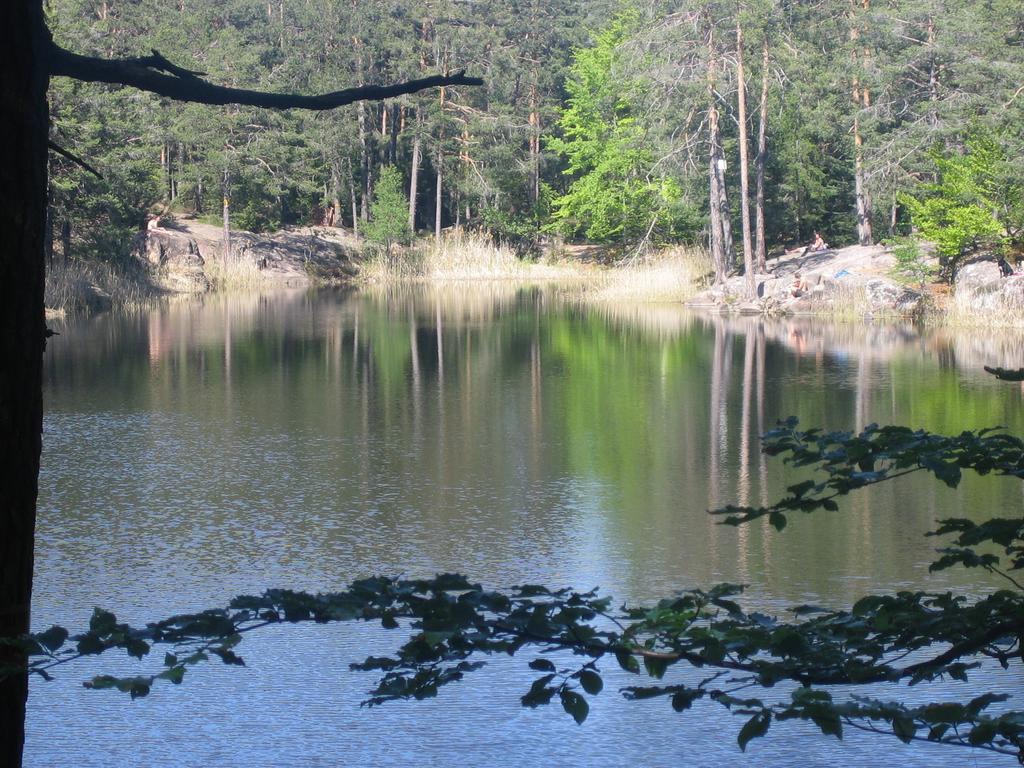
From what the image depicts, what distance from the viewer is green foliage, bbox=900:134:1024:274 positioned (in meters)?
27.7

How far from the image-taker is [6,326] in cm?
311

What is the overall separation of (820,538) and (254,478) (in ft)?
16.2

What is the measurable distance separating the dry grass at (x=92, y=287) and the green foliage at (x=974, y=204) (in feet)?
62.4

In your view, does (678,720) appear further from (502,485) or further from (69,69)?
(502,485)

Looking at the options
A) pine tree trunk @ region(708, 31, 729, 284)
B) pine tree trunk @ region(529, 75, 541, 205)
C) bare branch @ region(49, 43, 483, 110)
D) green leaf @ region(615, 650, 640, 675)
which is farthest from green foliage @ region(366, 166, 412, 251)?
green leaf @ region(615, 650, 640, 675)

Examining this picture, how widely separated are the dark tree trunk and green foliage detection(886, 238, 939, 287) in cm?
2707

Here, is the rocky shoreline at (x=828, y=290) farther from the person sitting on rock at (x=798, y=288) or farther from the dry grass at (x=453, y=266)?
the dry grass at (x=453, y=266)

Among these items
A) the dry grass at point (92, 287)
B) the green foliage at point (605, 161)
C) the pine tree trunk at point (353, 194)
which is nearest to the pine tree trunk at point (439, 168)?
the pine tree trunk at point (353, 194)

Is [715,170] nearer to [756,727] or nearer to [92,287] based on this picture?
[92,287]

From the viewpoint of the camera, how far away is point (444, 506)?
1039cm

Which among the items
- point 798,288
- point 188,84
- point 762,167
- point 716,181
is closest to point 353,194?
point 762,167

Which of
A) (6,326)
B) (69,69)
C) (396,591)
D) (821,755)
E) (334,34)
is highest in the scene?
(334,34)

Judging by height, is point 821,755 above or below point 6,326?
below

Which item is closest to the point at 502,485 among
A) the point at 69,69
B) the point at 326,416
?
the point at 326,416
